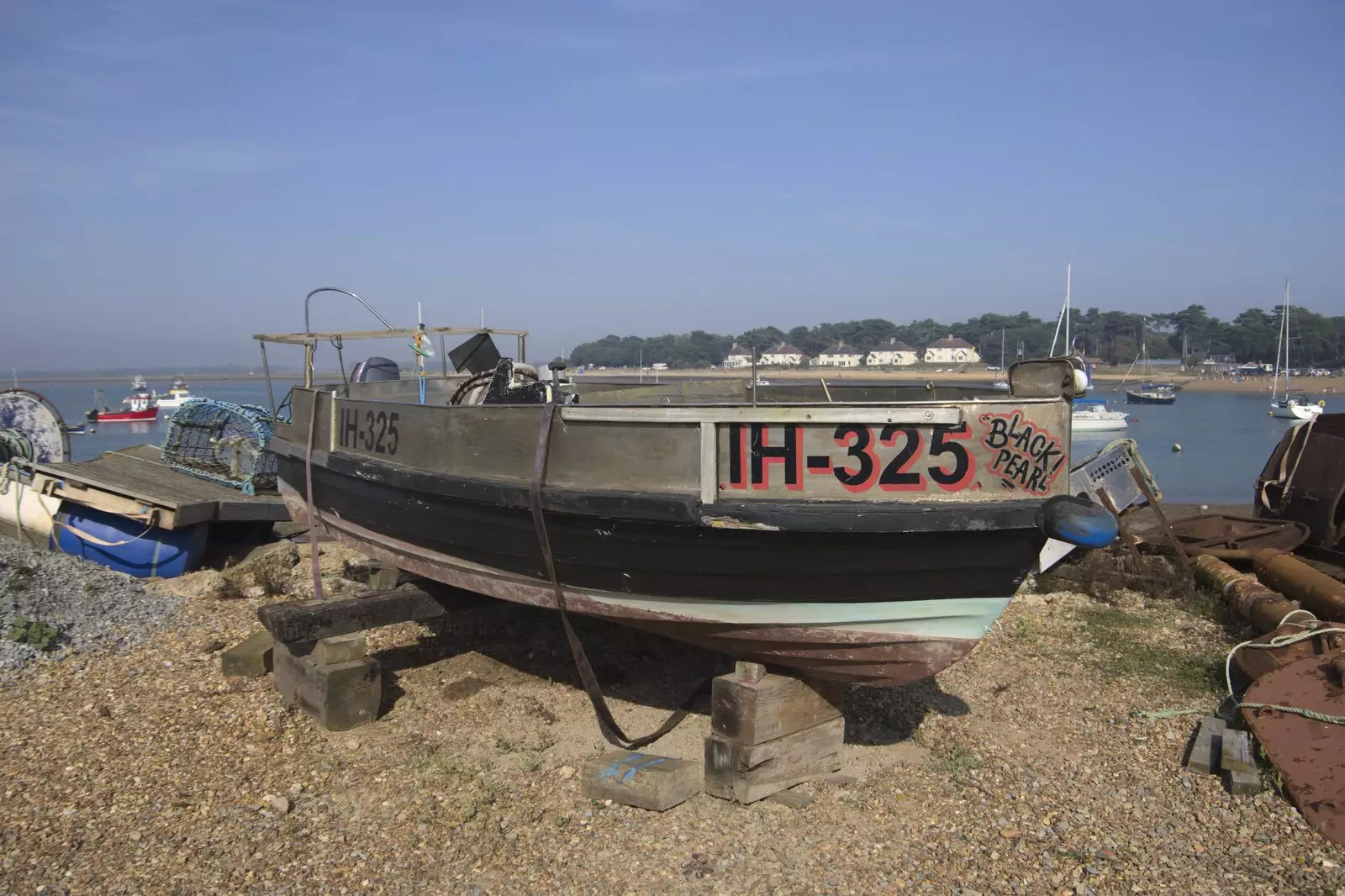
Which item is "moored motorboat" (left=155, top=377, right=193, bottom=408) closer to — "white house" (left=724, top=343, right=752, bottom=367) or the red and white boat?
the red and white boat

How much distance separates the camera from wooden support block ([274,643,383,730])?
529 cm

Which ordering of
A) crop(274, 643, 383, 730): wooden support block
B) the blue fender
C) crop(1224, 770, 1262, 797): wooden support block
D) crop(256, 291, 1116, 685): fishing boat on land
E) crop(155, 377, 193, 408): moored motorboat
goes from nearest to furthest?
the blue fender
crop(256, 291, 1116, 685): fishing boat on land
crop(1224, 770, 1262, 797): wooden support block
crop(274, 643, 383, 730): wooden support block
crop(155, 377, 193, 408): moored motorboat

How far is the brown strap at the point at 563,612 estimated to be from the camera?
4.80 metres

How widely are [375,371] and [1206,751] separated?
326 inches

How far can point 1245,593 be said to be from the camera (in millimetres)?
7492

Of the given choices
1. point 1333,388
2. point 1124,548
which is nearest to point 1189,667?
point 1124,548

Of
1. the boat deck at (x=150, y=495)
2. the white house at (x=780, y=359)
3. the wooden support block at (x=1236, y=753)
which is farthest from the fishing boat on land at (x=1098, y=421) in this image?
the wooden support block at (x=1236, y=753)

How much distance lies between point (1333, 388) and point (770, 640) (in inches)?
3735

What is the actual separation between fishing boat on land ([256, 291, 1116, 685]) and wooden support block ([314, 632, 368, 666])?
99 centimetres

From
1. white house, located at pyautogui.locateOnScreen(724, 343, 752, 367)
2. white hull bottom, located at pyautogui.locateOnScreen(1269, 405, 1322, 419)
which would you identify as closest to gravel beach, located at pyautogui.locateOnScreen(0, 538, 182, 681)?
white house, located at pyautogui.locateOnScreen(724, 343, 752, 367)

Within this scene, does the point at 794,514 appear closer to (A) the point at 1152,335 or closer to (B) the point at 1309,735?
(B) the point at 1309,735

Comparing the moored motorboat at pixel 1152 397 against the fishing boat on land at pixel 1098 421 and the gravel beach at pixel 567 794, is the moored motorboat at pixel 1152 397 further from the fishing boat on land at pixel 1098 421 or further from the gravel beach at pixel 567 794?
the gravel beach at pixel 567 794

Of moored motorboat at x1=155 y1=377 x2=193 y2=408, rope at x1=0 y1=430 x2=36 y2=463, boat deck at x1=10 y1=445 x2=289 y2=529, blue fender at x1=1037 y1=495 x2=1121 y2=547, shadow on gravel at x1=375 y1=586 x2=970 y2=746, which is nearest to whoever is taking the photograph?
blue fender at x1=1037 y1=495 x2=1121 y2=547

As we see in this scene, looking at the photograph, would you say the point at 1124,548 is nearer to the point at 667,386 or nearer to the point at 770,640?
the point at 667,386
